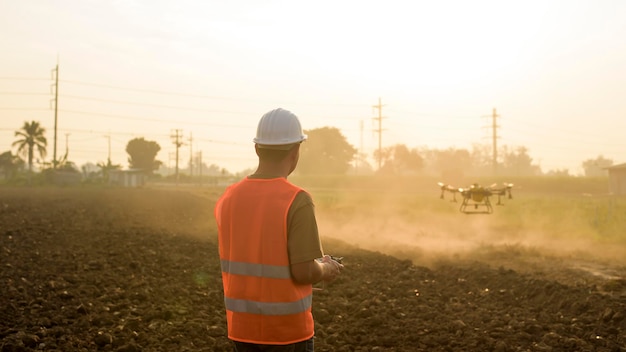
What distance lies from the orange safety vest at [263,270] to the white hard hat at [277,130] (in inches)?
9.2

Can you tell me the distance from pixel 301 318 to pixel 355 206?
3943cm

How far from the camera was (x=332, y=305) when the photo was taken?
10.1 m

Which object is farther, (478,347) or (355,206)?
(355,206)

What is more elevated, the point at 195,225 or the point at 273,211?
the point at 273,211

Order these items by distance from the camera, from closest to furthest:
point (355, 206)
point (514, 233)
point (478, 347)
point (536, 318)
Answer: point (478, 347), point (536, 318), point (514, 233), point (355, 206)

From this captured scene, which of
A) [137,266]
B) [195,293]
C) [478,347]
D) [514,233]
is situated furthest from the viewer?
[514,233]

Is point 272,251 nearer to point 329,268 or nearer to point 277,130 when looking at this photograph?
point 329,268

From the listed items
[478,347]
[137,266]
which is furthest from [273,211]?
[137,266]

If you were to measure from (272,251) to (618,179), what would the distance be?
60257 mm

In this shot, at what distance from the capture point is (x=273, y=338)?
3461 millimetres

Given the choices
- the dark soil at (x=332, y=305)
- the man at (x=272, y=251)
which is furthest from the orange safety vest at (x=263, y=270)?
the dark soil at (x=332, y=305)

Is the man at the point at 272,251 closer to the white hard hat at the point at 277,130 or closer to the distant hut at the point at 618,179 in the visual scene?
the white hard hat at the point at 277,130

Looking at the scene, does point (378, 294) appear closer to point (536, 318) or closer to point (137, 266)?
point (536, 318)

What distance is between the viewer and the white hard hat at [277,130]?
359 centimetres
